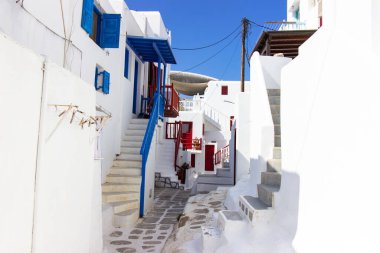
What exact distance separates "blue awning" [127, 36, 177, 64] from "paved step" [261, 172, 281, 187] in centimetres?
644

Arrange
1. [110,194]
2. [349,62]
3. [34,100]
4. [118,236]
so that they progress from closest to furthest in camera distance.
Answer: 1. [349,62]
2. [34,100]
3. [118,236]
4. [110,194]

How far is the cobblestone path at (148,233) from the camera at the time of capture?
19.8ft

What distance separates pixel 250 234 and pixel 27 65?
11.5 feet

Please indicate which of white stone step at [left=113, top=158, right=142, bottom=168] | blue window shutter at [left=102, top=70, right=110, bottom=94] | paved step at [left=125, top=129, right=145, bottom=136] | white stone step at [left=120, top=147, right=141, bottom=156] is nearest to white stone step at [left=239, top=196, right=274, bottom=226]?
white stone step at [left=113, top=158, right=142, bottom=168]

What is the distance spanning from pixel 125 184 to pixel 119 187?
0.21 meters

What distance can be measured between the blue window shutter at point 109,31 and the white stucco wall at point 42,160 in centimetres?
444

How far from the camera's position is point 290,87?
14.6 feet

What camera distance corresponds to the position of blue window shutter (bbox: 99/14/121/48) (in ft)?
27.0

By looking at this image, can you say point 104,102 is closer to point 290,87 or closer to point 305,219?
point 290,87

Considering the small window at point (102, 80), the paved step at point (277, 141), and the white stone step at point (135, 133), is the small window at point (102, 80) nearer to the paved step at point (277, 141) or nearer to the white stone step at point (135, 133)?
the white stone step at point (135, 133)

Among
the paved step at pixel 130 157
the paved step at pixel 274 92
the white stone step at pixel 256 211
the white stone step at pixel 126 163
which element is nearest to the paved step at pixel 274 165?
the white stone step at pixel 256 211

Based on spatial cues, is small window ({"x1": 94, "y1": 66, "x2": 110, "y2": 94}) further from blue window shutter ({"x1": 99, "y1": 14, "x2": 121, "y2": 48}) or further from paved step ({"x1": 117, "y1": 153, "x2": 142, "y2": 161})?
paved step ({"x1": 117, "y1": 153, "x2": 142, "y2": 161})

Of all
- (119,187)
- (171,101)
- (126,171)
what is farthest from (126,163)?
(171,101)

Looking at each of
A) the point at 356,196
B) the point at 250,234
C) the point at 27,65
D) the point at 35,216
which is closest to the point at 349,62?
the point at 356,196
